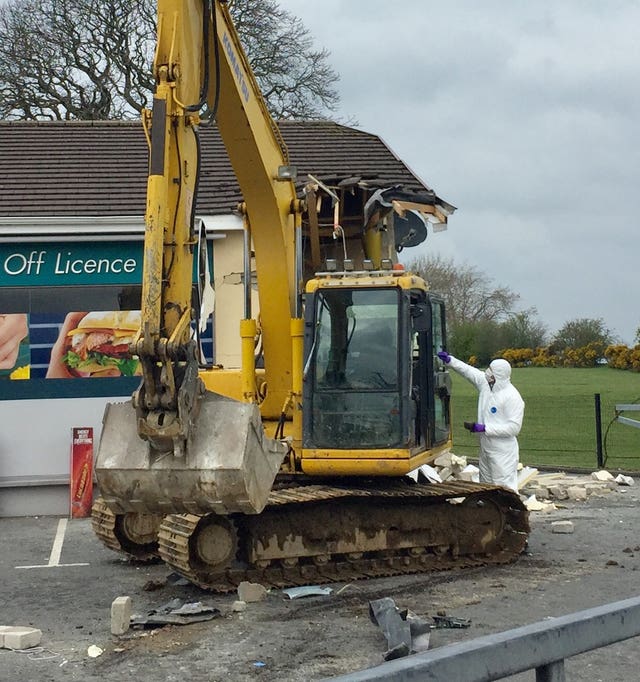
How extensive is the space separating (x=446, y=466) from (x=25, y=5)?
74.8 ft

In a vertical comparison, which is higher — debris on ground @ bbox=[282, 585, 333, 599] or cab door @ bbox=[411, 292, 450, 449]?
cab door @ bbox=[411, 292, 450, 449]

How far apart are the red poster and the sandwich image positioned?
1.08 m

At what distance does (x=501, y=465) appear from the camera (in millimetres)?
12977

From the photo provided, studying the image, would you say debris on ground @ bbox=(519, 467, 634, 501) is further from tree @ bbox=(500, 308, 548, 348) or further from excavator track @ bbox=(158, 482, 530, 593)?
tree @ bbox=(500, 308, 548, 348)

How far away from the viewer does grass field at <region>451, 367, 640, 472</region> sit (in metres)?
22.2

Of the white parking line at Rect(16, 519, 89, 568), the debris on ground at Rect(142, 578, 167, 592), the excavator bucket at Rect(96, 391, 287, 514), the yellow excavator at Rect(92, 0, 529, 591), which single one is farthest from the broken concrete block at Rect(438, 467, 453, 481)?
the excavator bucket at Rect(96, 391, 287, 514)

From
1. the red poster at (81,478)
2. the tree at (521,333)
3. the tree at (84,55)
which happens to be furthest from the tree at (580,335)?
the red poster at (81,478)

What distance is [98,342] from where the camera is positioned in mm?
15758

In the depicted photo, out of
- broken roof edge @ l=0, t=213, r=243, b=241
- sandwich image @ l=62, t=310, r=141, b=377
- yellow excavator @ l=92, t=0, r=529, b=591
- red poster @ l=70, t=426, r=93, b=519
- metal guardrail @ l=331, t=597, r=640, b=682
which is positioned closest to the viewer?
metal guardrail @ l=331, t=597, r=640, b=682

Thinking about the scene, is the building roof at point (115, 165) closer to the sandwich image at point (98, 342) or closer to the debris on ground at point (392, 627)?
the sandwich image at point (98, 342)

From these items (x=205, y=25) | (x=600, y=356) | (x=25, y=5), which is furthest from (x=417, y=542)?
(x=600, y=356)

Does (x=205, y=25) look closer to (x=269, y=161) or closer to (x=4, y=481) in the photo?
(x=269, y=161)

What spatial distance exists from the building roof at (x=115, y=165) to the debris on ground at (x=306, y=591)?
6883mm

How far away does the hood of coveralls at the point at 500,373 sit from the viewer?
13.1 m
